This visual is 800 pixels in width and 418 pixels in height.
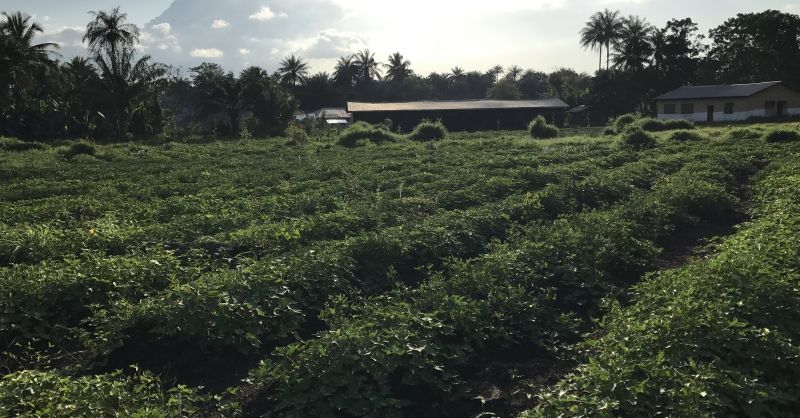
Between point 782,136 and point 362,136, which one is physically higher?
point 362,136

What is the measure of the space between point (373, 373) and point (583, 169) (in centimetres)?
1307

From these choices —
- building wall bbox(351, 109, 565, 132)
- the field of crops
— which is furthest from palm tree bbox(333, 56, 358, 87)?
the field of crops

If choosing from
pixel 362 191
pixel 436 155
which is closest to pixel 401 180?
pixel 362 191

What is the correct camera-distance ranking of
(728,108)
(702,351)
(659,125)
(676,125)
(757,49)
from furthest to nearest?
(757,49), (728,108), (676,125), (659,125), (702,351)

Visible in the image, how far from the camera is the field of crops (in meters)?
4.89

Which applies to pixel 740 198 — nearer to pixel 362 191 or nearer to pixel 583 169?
pixel 583 169

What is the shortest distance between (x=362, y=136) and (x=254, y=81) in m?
19.4

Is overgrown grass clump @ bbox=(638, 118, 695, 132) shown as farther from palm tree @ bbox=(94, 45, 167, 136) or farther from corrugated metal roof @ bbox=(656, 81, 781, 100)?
palm tree @ bbox=(94, 45, 167, 136)

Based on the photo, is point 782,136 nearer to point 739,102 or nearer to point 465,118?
point 739,102

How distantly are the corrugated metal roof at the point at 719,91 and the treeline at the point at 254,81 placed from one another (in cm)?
635

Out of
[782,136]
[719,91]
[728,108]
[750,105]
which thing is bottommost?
[782,136]

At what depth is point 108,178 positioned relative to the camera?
1823 centimetres

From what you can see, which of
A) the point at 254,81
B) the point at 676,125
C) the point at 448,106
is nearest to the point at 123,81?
the point at 254,81

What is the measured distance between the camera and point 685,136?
2783 cm
